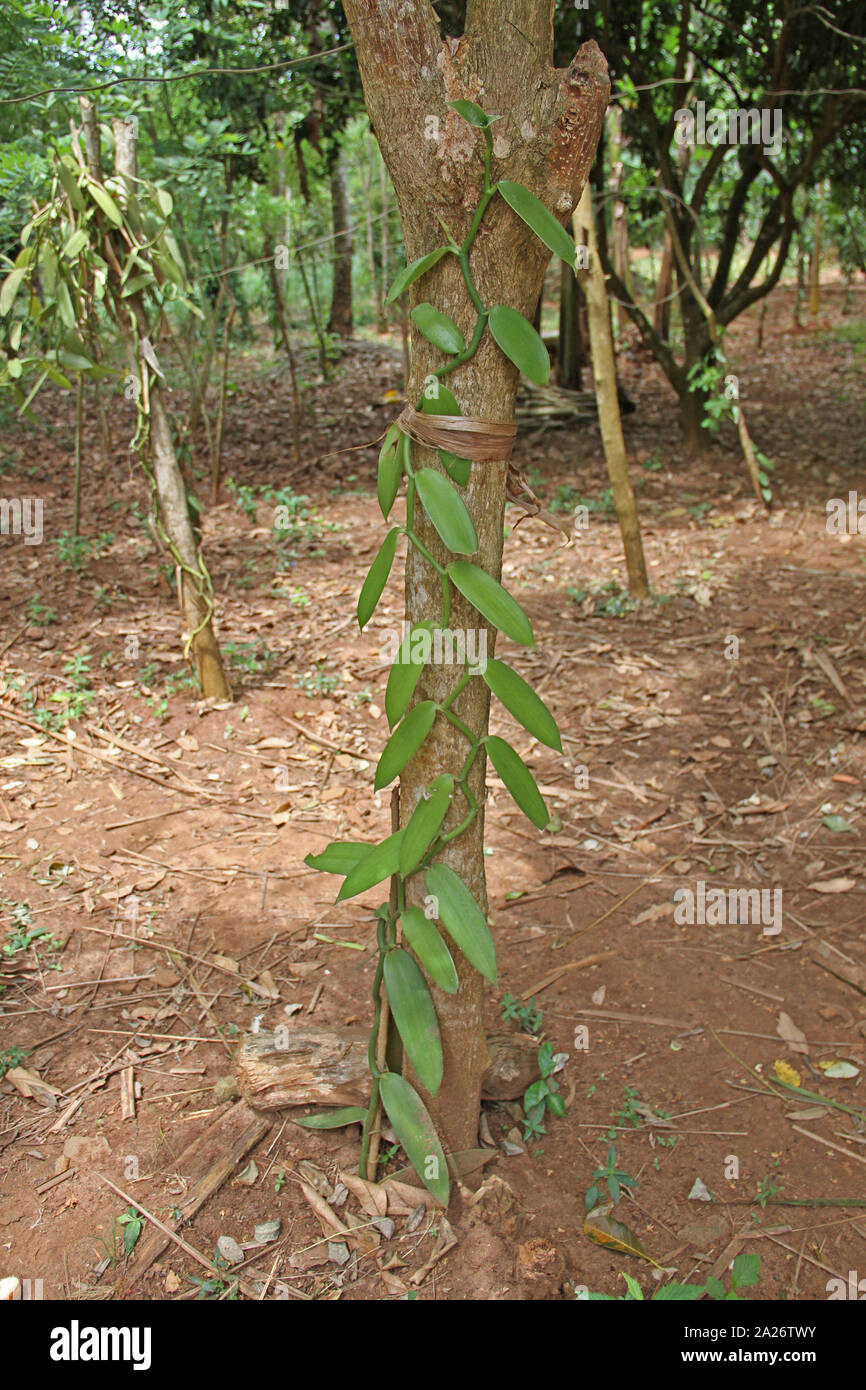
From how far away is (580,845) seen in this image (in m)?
2.88

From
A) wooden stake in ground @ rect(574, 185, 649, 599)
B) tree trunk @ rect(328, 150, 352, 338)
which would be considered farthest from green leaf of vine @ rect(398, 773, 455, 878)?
tree trunk @ rect(328, 150, 352, 338)

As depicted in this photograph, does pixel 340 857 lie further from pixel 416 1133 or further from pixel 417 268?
pixel 417 268

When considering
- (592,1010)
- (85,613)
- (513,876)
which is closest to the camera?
(592,1010)

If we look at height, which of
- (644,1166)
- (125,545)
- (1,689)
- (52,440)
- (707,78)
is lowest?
(644,1166)

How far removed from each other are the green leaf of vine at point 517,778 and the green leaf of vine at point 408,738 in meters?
0.11

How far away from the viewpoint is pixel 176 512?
3.25 m

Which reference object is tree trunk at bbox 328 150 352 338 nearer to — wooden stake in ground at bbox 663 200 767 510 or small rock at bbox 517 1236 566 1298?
wooden stake in ground at bbox 663 200 767 510

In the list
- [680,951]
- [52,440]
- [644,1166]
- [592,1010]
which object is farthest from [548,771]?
[52,440]

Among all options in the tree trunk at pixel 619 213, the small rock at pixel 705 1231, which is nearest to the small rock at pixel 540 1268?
the small rock at pixel 705 1231

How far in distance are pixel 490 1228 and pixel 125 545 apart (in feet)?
12.7

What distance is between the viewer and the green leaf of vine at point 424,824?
1.45m

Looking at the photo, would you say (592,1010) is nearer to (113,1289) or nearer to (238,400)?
(113,1289)

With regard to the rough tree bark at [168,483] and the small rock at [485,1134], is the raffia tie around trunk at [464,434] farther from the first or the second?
the rough tree bark at [168,483]

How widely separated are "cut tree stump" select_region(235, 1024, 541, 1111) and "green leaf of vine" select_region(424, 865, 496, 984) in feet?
1.47
